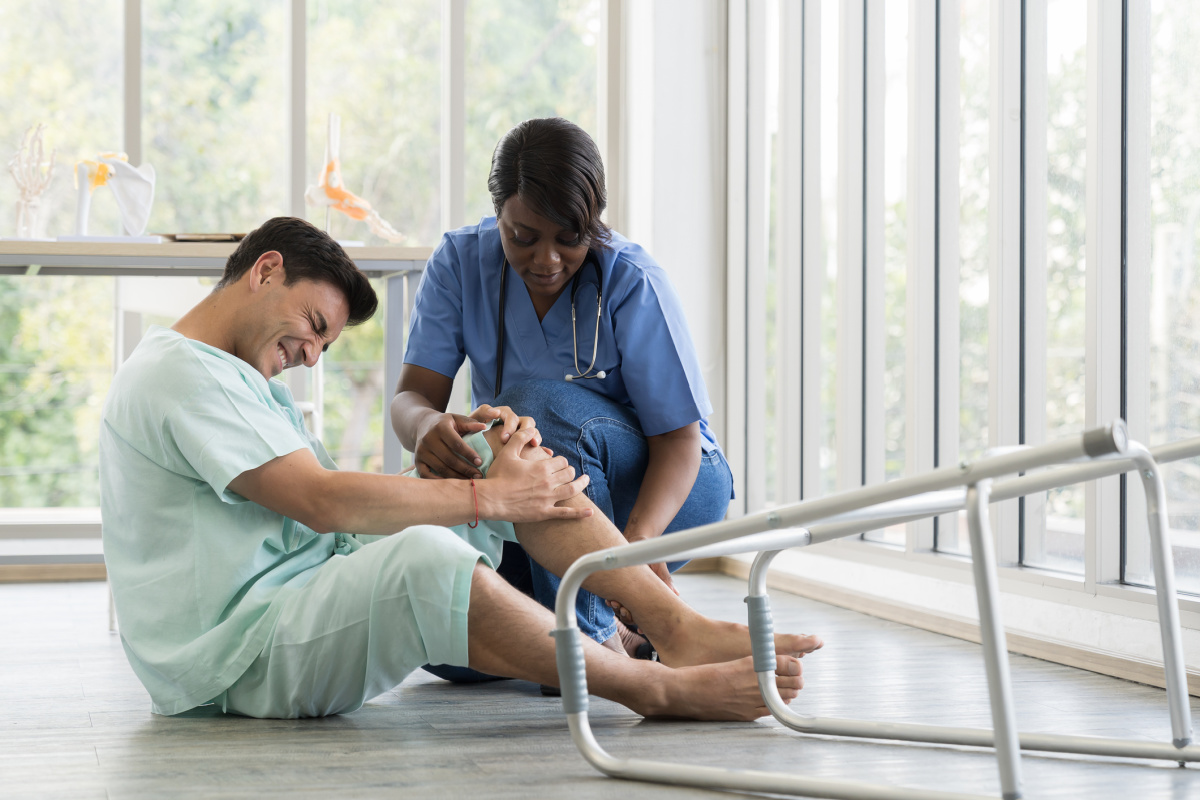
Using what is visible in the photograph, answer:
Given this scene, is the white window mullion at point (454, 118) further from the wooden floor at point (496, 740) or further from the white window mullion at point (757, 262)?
the wooden floor at point (496, 740)

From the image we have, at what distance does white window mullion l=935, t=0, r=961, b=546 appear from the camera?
2.50 m

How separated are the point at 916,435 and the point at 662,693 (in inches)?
51.1

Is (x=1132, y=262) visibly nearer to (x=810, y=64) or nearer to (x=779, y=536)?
(x=779, y=536)

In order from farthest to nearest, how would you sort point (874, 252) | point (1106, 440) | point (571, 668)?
point (874, 252), point (571, 668), point (1106, 440)

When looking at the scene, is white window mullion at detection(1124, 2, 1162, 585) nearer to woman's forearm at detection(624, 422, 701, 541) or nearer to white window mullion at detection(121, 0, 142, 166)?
woman's forearm at detection(624, 422, 701, 541)

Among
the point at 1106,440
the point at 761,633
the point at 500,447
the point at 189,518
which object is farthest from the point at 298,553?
the point at 1106,440

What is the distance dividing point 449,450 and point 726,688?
0.48 m

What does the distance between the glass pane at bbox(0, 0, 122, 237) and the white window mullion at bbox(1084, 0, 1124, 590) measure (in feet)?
8.78

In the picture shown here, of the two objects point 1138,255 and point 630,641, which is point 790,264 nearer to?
point 1138,255

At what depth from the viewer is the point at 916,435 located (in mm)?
2510

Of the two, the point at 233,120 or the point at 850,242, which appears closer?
the point at 850,242

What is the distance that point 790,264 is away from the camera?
121 inches

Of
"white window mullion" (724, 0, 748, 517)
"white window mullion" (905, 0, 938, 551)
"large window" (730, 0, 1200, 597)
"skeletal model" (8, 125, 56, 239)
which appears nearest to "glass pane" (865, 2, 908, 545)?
"large window" (730, 0, 1200, 597)

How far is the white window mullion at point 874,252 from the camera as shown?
2773 mm
